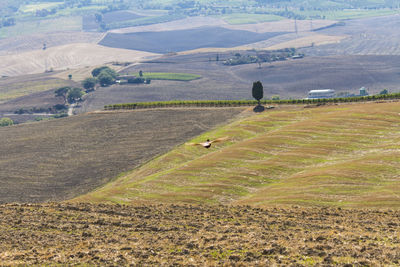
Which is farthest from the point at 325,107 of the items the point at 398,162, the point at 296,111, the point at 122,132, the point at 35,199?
the point at 35,199

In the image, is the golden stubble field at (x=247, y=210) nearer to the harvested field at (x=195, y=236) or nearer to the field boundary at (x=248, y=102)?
the harvested field at (x=195, y=236)

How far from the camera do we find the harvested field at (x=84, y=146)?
9669cm

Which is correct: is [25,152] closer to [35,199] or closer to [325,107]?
[35,199]

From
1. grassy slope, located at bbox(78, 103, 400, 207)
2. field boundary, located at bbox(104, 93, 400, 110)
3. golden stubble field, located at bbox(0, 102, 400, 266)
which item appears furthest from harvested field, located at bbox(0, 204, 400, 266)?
field boundary, located at bbox(104, 93, 400, 110)

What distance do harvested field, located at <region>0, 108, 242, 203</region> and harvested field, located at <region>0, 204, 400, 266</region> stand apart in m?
32.6

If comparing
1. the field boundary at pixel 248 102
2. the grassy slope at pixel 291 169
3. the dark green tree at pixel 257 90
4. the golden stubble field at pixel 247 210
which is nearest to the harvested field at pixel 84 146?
the golden stubble field at pixel 247 210

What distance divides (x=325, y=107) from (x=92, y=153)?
187 feet

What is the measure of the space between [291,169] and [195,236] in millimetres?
37598

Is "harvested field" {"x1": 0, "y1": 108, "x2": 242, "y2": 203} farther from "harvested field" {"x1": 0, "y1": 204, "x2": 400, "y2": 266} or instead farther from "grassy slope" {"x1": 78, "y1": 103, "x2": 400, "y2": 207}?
"harvested field" {"x1": 0, "y1": 204, "x2": 400, "y2": 266}

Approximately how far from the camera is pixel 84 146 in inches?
5054

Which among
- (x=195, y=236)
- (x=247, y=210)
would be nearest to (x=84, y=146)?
(x=247, y=210)

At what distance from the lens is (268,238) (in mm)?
43688

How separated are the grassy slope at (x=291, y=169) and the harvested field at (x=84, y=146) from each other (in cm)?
874

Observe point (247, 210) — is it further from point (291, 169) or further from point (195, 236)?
point (291, 169)
